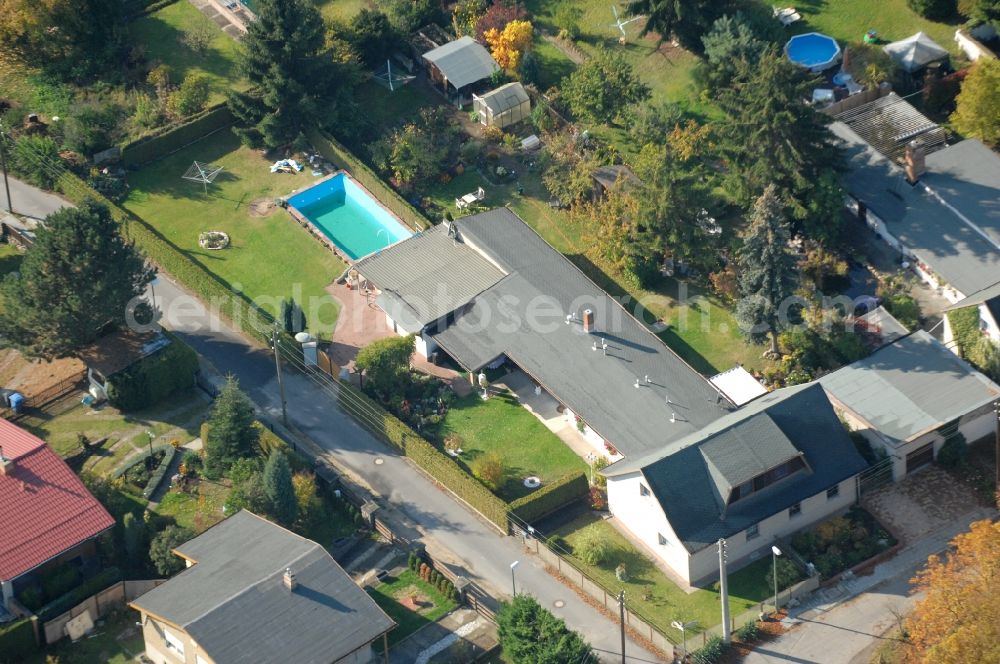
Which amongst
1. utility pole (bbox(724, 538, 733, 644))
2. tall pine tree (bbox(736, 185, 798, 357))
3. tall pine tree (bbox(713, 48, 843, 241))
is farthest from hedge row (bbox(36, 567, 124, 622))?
tall pine tree (bbox(713, 48, 843, 241))

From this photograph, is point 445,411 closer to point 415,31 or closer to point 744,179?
point 744,179

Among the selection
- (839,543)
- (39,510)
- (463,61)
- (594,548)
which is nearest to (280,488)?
(39,510)

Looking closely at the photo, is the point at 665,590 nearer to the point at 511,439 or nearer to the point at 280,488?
the point at 511,439

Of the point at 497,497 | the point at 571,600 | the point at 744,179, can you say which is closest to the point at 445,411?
the point at 497,497

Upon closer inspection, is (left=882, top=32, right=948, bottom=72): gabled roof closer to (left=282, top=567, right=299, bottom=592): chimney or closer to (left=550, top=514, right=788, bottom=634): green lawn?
(left=550, top=514, right=788, bottom=634): green lawn

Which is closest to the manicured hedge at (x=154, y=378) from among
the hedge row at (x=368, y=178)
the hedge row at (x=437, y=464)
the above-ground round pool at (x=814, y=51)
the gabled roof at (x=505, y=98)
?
the hedge row at (x=437, y=464)
